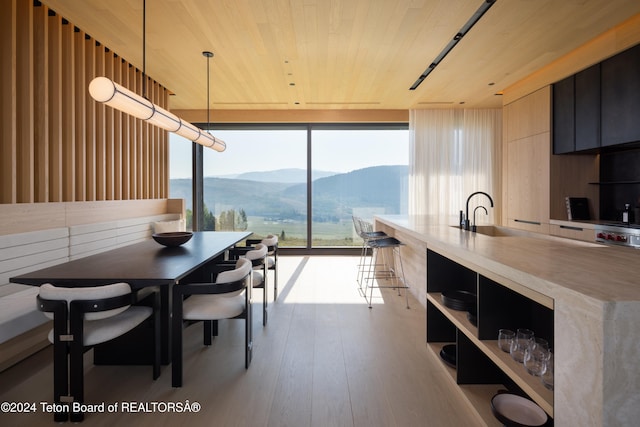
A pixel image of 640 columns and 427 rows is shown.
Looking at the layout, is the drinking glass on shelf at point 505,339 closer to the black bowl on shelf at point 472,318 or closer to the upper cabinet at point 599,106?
the black bowl on shelf at point 472,318

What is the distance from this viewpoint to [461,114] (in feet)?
22.5

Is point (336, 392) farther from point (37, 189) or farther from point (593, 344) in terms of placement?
point (37, 189)

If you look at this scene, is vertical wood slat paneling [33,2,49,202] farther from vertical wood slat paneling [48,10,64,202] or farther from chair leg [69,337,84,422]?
chair leg [69,337,84,422]

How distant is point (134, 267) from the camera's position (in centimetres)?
232

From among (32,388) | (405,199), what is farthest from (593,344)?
(405,199)

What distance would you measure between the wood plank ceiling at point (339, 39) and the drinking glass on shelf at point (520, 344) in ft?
9.68

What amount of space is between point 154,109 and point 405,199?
17.0 feet

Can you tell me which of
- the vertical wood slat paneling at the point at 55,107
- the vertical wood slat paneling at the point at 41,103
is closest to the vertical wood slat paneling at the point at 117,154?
the vertical wood slat paneling at the point at 55,107

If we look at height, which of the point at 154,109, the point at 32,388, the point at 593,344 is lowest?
the point at 32,388

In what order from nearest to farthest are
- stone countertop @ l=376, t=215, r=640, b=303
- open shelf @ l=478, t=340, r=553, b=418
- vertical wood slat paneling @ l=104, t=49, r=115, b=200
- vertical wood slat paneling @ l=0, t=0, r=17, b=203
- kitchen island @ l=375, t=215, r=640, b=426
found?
Answer: 1. kitchen island @ l=375, t=215, r=640, b=426
2. stone countertop @ l=376, t=215, r=640, b=303
3. open shelf @ l=478, t=340, r=553, b=418
4. vertical wood slat paneling @ l=0, t=0, r=17, b=203
5. vertical wood slat paneling @ l=104, t=49, r=115, b=200

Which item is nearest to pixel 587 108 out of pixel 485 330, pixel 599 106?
pixel 599 106

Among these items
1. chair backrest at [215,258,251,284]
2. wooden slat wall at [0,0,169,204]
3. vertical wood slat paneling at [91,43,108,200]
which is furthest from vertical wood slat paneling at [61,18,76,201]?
chair backrest at [215,258,251,284]

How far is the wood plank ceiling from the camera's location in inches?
129

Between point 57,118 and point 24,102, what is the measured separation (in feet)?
1.26
